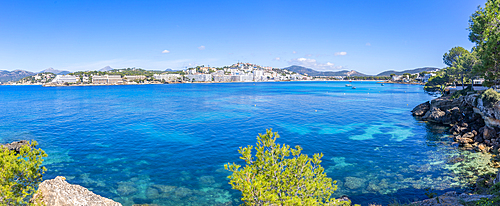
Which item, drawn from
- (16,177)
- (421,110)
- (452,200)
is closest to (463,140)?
(452,200)

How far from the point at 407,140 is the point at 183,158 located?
1180 inches

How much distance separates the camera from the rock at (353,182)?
21.0 m

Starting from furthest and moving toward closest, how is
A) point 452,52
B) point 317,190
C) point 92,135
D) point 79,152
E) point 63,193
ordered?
point 452,52
point 92,135
point 79,152
point 63,193
point 317,190

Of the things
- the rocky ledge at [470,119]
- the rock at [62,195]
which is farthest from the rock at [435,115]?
the rock at [62,195]

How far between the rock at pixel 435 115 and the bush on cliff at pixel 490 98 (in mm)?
12158

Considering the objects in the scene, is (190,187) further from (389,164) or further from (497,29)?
(497,29)

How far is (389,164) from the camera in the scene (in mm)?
25750

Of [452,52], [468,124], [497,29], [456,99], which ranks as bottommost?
[468,124]

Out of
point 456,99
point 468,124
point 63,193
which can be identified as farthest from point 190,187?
point 456,99

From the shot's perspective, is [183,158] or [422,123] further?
[422,123]

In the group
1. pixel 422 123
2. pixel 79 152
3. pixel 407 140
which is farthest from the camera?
pixel 422 123

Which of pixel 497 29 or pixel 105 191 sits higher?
pixel 497 29

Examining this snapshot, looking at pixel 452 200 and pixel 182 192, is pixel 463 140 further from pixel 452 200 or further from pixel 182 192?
pixel 182 192

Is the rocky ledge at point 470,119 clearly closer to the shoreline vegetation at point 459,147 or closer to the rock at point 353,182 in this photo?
the shoreline vegetation at point 459,147
